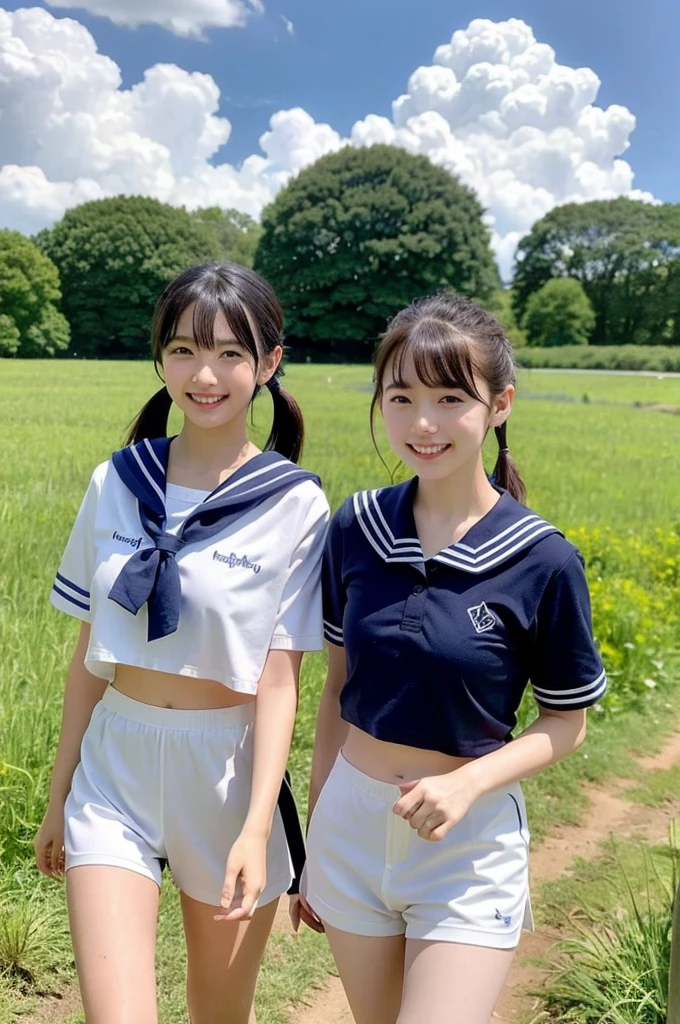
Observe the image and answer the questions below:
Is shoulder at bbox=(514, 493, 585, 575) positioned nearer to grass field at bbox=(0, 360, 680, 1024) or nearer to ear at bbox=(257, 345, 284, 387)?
ear at bbox=(257, 345, 284, 387)

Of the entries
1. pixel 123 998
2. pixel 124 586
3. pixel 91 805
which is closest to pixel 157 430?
pixel 124 586

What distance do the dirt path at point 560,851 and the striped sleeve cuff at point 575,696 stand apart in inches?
60.9

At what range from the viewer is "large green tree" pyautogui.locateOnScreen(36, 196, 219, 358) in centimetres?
2120

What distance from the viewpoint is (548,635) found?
1441 millimetres

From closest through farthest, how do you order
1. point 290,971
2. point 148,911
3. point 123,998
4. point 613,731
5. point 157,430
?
1. point 123,998
2. point 148,911
3. point 157,430
4. point 290,971
5. point 613,731

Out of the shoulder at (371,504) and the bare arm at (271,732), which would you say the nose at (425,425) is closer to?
the shoulder at (371,504)

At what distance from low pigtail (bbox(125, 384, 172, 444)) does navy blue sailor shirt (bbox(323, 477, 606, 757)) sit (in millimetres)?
689

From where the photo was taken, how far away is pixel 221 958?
64.6 inches

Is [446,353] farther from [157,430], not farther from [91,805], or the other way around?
[91,805]

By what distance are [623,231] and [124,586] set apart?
45259 mm

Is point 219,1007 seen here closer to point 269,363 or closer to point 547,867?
point 269,363

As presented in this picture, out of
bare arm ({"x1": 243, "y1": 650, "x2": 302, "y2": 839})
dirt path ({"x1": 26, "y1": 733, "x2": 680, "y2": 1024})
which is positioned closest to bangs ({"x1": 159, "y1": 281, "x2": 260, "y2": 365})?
bare arm ({"x1": 243, "y1": 650, "x2": 302, "y2": 839})

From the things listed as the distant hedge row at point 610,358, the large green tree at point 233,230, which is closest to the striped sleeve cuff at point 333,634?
the distant hedge row at point 610,358

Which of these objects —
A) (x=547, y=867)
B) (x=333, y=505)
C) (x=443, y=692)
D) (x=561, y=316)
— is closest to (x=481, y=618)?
(x=443, y=692)
